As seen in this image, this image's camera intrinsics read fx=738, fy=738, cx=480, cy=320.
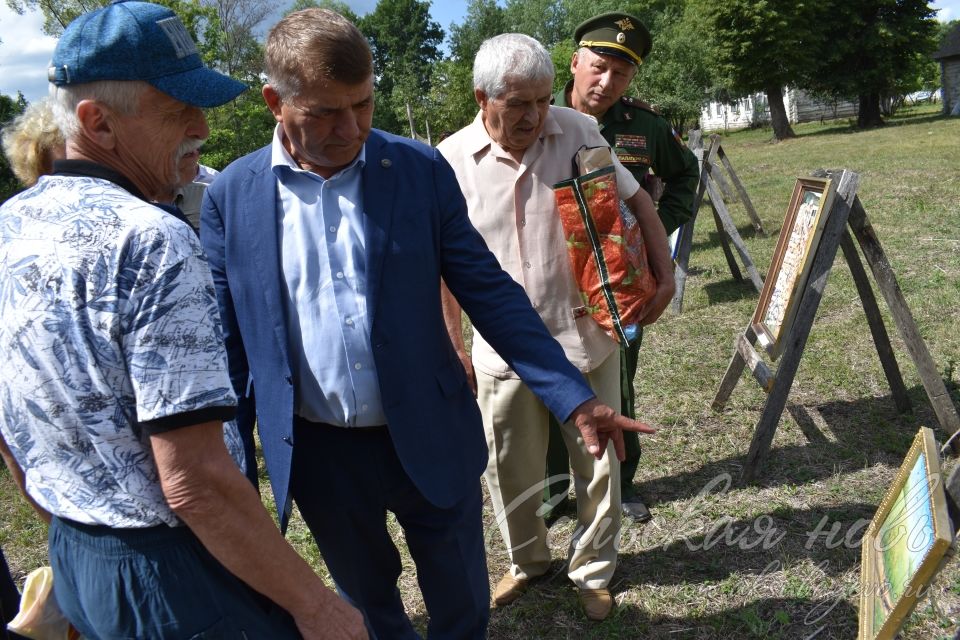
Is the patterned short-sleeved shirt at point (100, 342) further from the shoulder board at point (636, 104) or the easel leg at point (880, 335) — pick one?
the easel leg at point (880, 335)

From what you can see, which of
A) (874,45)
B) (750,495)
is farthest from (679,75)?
(750,495)

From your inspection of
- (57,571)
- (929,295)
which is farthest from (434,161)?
(929,295)

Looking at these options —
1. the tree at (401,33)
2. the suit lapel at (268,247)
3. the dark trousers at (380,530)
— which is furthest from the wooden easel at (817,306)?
the tree at (401,33)

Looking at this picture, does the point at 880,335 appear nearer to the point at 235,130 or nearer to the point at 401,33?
the point at 235,130

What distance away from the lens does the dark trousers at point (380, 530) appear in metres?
2.06

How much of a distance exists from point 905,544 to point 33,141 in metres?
2.67

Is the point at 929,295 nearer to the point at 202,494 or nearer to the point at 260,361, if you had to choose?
the point at 260,361

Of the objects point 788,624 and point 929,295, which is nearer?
point 788,624

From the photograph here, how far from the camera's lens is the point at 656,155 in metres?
3.80

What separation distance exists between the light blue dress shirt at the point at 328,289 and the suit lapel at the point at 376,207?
0.08 feet

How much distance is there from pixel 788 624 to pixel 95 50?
2846 mm

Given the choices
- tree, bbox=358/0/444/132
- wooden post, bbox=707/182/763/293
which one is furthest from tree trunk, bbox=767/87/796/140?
tree, bbox=358/0/444/132

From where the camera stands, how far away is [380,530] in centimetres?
A: 219

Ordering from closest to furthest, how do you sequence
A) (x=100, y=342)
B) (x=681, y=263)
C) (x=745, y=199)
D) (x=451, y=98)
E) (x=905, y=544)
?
(x=100, y=342), (x=905, y=544), (x=681, y=263), (x=745, y=199), (x=451, y=98)
